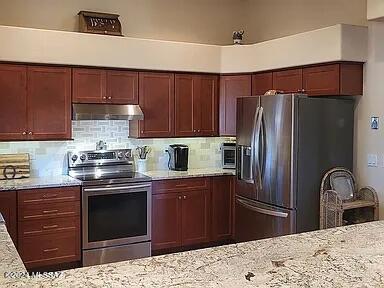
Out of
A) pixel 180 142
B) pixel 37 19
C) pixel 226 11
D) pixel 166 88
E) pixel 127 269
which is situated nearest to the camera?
pixel 127 269

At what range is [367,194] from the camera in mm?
4262

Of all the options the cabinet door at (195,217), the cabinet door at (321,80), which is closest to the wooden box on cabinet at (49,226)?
the cabinet door at (195,217)

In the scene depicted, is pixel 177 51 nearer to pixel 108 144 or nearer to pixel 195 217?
pixel 108 144

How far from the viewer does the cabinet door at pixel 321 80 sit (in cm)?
421

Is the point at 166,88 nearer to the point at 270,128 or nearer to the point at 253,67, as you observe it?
the point at 253,67

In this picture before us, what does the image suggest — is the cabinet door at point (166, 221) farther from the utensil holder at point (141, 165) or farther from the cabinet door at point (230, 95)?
the cabinet door at point (230, 95)

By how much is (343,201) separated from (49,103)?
9.98 ft

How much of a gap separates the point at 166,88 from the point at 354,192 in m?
2.29

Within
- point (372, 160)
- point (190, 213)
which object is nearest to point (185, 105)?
point (190, 213)

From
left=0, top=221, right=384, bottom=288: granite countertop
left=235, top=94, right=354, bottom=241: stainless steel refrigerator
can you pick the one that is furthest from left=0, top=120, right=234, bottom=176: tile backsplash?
left=0, top=221, right=384, bottom=288: granite countertop

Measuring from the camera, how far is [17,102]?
4348 millimetres

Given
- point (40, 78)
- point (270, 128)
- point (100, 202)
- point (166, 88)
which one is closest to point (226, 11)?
point (166, 88)

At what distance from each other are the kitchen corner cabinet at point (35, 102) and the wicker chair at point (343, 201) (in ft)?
8.67

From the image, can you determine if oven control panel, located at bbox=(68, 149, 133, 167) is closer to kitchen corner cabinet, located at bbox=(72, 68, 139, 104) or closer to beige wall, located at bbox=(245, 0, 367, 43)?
kitchen corner cabinet, located at bbox=(72, 68, 139, 104)
